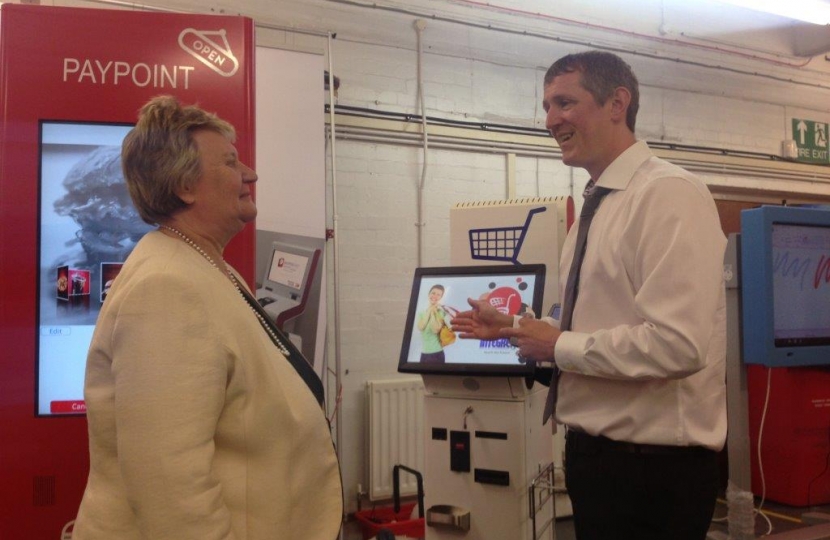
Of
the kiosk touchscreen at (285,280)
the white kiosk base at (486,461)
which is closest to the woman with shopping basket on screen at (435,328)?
the white kiosk base at (486,461)

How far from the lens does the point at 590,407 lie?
1516 mm

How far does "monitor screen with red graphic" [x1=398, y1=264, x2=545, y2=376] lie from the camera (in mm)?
2561

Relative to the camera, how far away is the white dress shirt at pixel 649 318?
4.46 ft

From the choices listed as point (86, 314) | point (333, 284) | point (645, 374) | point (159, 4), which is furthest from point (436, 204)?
point (645, 374)

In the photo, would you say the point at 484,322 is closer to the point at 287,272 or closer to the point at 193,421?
the point at 193,421

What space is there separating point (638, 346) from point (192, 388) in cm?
82

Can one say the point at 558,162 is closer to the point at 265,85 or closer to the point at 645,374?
the point at 265,85

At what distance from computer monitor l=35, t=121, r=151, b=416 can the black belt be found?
1.25 meters

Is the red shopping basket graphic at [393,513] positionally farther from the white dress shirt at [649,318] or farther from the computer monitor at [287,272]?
the white dress shirt at [649,318]

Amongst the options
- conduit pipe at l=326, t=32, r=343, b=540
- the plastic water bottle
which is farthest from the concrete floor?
conduit pipe at l=326, t=32, r=343, b=540

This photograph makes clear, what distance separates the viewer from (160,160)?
1.25 metres

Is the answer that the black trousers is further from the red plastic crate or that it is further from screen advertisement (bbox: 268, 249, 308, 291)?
the red plastic crate

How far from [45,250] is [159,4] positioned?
2391mm

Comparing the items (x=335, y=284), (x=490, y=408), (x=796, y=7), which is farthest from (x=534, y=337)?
(x=796, y=7)
